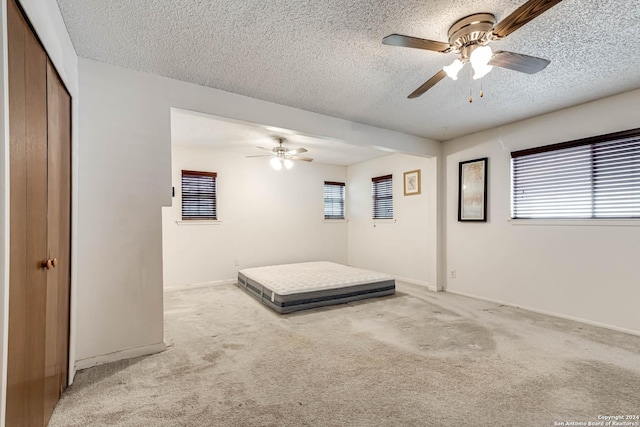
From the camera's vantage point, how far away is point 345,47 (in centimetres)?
220

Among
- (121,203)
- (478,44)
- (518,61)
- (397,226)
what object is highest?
(478,44)

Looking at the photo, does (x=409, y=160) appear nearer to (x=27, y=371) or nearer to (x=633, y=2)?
(x=633, y=2)

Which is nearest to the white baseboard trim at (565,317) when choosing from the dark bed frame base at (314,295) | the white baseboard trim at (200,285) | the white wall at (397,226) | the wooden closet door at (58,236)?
the white wall at (397,226)

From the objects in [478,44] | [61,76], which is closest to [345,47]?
[478,44]

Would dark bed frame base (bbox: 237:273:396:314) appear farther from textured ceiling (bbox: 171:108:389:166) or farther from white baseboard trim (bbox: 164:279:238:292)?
textured ceiling (bbox: 171:108:389:166)

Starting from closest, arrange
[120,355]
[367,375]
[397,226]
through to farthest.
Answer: [367,375]
[120,355]
[397,226]

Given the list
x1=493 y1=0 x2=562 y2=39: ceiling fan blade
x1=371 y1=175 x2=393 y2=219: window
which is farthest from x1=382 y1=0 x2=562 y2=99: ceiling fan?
x1=371 y1=175 x2=393 y2=219: window

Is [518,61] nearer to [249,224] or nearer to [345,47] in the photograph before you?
[345,47]

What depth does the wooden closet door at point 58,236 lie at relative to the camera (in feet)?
5.32

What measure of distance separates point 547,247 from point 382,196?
298 centimetres

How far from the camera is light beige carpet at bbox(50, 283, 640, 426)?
1.70 m

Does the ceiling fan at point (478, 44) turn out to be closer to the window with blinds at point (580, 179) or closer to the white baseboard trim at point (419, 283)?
the window with blinds at point (580, 179)

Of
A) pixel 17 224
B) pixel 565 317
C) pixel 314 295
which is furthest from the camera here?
pixel 314 295

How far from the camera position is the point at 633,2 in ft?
5.61
